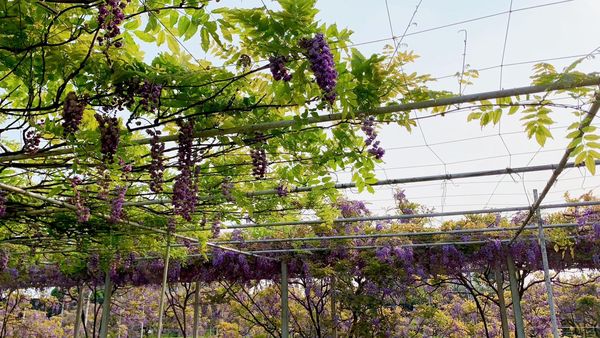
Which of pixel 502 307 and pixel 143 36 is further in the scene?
pixel 502 307

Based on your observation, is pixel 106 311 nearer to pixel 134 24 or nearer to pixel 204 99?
pixel 204 99

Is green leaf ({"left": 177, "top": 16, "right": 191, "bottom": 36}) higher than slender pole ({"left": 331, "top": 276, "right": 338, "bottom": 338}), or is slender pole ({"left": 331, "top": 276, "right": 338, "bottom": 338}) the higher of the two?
green leaf ({"left": 177, "top": 16, "right": 191, "bottom": 36})

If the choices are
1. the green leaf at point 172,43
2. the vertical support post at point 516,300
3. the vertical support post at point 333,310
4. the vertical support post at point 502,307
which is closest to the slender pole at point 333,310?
the vertical support post at point 333,310

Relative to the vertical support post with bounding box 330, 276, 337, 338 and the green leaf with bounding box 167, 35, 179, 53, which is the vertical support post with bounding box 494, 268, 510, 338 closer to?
the vertical support post with bounding box 330, 276, 337, 338

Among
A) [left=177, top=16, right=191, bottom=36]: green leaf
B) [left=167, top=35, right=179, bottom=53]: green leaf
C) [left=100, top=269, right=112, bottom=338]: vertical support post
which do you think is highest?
[left=167, top=35, right=179, bottom=53]: green leaf

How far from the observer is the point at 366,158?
2.92m

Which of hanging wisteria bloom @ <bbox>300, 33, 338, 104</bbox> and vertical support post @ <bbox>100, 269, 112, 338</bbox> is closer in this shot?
hanging wisteria bloom @ <bbox>300, 33, 338, 104</bbox>

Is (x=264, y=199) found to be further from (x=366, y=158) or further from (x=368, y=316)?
(x=368, y=316)

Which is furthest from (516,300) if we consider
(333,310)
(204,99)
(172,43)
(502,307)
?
(172,43)

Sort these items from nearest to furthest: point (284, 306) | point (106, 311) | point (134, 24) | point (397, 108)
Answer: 1. point (134, 24)
2. point (397, 108)
3. point (284, 306)
4. point (106, 311)

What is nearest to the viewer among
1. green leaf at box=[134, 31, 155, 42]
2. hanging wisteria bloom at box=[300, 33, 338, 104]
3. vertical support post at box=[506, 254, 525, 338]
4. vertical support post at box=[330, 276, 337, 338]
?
hanging wisteria bloom at box=[300, 33, 338, 104]

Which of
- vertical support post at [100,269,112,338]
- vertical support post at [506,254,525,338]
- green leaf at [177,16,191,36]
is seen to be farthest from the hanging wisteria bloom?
vertical support post at [100,269,112,338]

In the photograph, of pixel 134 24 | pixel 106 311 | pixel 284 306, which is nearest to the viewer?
pixel 134 24

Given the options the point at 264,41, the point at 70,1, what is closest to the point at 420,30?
the point at 264,41
